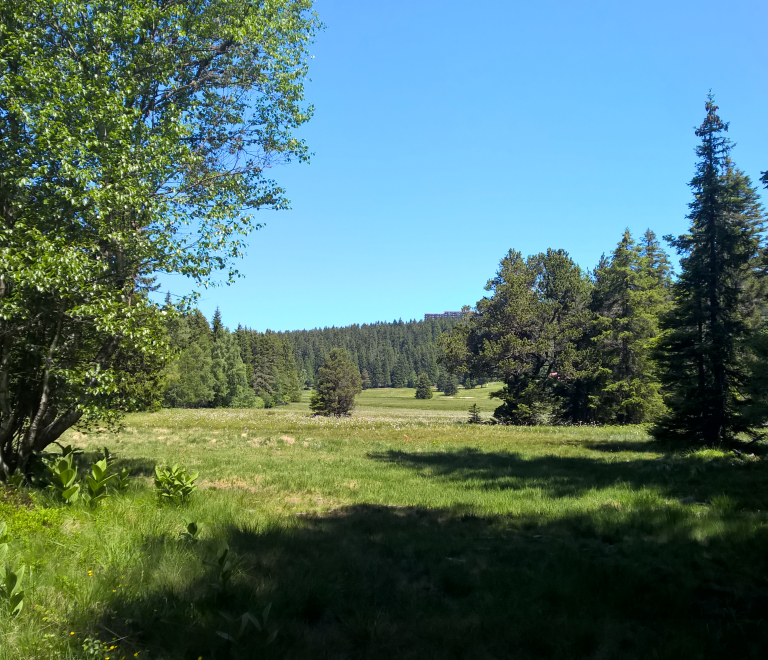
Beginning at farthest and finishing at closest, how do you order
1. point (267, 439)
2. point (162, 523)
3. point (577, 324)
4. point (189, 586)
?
point (577, 324), point (267, 439), point (162, 523), point (189, 586)

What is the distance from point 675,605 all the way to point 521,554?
2006 mm

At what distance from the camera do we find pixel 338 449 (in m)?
21.1

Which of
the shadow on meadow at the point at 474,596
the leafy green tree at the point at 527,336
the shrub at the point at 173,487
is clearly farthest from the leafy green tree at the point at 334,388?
the shadow on meadow at the point at 474,596

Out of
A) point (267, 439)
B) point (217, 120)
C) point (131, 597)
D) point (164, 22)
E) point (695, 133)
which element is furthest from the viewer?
point (267, 439)

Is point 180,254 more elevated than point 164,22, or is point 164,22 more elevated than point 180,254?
point 164,22

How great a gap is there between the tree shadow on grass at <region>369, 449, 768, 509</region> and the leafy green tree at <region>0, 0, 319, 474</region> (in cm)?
865

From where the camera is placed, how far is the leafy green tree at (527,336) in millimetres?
39875

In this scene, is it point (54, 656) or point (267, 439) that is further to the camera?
point (267, 439)

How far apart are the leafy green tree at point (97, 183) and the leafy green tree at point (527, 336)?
32.1 m

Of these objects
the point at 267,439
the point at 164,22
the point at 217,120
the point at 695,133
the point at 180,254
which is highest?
the point at 695,133

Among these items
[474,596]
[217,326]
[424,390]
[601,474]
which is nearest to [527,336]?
[601,474]

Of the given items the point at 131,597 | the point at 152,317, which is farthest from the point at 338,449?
the point at 131,597

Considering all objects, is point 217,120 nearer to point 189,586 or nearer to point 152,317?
point 152,317

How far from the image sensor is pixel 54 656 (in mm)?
3764
